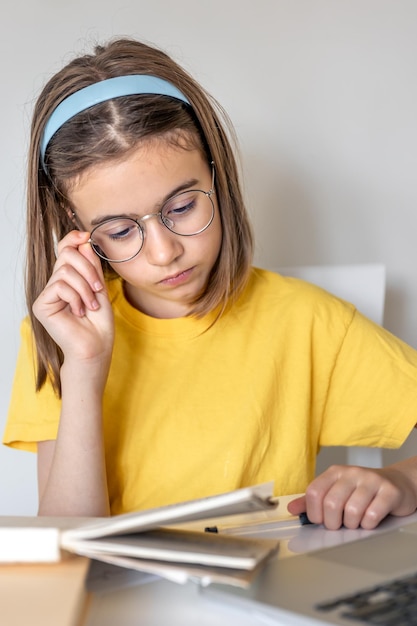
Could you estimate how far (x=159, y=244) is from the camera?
1.03m

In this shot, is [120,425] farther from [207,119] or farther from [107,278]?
[207,119]

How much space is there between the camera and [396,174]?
1.67 metres

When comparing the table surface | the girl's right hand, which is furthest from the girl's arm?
the table surface

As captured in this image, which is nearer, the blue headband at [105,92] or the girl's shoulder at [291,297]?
the blue headband at [105,92]

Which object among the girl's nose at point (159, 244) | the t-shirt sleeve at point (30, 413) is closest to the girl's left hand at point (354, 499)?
the girl's nose at point (159, 244)

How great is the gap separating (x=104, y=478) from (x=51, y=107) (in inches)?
20.5

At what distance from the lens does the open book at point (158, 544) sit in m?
0.52

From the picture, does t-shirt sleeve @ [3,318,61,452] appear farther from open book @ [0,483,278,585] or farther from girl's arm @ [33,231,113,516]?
open book @ [0,483,278,585]

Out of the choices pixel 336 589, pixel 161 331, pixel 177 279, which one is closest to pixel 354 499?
pixel 336 589

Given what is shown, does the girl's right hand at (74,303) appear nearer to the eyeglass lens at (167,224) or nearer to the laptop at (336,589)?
the eyeglass lens at (167,224)

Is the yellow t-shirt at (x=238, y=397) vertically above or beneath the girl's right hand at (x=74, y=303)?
beneath

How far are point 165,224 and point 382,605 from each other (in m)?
0.63

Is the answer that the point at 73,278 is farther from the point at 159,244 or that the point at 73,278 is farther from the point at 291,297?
the point at 291,297

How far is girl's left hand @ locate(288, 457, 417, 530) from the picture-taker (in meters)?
0.79
